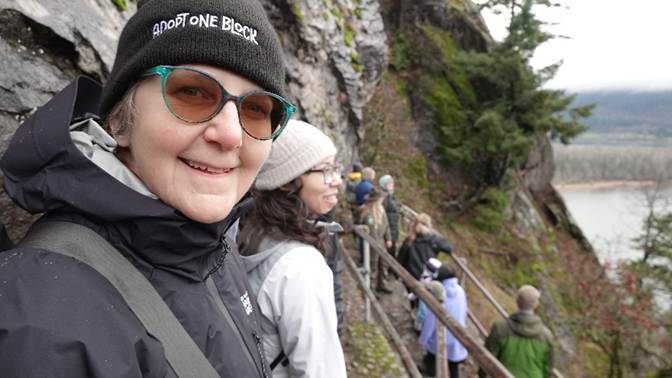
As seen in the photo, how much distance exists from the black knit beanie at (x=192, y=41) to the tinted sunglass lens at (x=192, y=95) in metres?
0.05

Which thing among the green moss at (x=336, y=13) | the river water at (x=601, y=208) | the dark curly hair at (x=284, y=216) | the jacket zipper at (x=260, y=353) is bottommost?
the river water at (x=601, y=208)

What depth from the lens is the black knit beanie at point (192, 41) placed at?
1.03m

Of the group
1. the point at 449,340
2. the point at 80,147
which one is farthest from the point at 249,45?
the point at 449,340

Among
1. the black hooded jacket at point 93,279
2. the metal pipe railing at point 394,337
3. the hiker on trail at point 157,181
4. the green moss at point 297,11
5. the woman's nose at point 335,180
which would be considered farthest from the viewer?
the green moss at point 297,11

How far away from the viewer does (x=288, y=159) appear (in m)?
2.17

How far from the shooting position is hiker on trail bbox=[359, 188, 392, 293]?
240 inches

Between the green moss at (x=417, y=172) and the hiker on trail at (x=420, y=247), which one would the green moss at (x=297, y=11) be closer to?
the hiker on trail at (x=420, y=247)

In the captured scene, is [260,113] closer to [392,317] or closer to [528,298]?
[528,298]

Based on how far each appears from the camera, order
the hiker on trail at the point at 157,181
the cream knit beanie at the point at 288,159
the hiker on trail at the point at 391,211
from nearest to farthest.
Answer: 1. the hiker on trail at the point at 157,181
2. the cream knit beanie at the point at 288,159
3. the hiker on trail at the point at 391,211

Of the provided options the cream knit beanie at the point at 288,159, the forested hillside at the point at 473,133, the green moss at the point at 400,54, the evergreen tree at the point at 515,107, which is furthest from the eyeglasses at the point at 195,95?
the green moss at the point at 400,54

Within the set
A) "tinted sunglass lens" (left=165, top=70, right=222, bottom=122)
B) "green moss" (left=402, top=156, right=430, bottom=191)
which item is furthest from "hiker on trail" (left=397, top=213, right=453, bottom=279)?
"green moss" (left=402, top=156, right=430, bottom=191)

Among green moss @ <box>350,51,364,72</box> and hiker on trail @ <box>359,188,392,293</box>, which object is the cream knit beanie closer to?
hiker on trail @ <box>359,188,392,293</box>

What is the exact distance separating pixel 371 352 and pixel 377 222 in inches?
85.7

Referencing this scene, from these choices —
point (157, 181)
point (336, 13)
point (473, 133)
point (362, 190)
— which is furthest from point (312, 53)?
point (473, 133)
